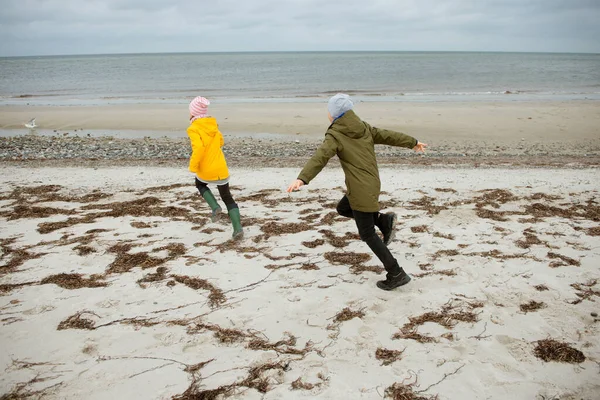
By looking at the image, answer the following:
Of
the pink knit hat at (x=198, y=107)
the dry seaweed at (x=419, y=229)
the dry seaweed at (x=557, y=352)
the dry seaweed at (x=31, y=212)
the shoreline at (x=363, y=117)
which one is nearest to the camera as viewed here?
the dry seaweed at (x=557, y=352)

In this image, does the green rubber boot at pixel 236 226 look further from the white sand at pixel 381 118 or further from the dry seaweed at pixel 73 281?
the white sand at pixel 381 118

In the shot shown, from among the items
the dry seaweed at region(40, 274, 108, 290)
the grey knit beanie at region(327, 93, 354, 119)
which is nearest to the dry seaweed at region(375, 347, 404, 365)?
the grey knit beanie at region(327, 93, 354, 119)

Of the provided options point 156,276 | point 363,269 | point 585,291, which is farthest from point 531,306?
point 156,276

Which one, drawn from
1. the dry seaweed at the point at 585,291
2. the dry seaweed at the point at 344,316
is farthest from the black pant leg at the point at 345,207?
the dry seaweed at the point at 585,291

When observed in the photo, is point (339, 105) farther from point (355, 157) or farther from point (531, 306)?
point (531, 306)

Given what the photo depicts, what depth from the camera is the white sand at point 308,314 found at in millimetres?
2895

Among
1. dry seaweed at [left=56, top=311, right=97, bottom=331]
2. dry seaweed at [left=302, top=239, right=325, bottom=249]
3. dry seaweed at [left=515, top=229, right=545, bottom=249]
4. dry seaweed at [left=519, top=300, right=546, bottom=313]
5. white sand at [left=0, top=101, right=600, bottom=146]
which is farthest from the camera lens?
white sand at [left=0, top=101, right=600, bottom=146]

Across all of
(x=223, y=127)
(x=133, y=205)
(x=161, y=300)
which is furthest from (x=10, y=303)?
(x=223, y=127)

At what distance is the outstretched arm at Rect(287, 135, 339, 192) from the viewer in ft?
12.5

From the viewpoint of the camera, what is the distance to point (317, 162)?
3840mm

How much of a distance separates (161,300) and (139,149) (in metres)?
10.1

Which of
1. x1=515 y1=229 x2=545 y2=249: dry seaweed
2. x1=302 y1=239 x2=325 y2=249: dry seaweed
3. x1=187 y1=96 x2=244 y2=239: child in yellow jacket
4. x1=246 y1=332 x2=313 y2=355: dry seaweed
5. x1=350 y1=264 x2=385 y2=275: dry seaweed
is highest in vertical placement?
x1=187 y1=96 x2=244 y2=239: child in yellow jacket

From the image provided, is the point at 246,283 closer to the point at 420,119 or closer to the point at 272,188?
the point at 272,188

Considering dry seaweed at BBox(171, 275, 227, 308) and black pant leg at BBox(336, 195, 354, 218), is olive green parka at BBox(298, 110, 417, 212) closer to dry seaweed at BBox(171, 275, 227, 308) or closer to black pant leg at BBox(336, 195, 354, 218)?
black pant leg at BBox(336, 195, 354, 218)
